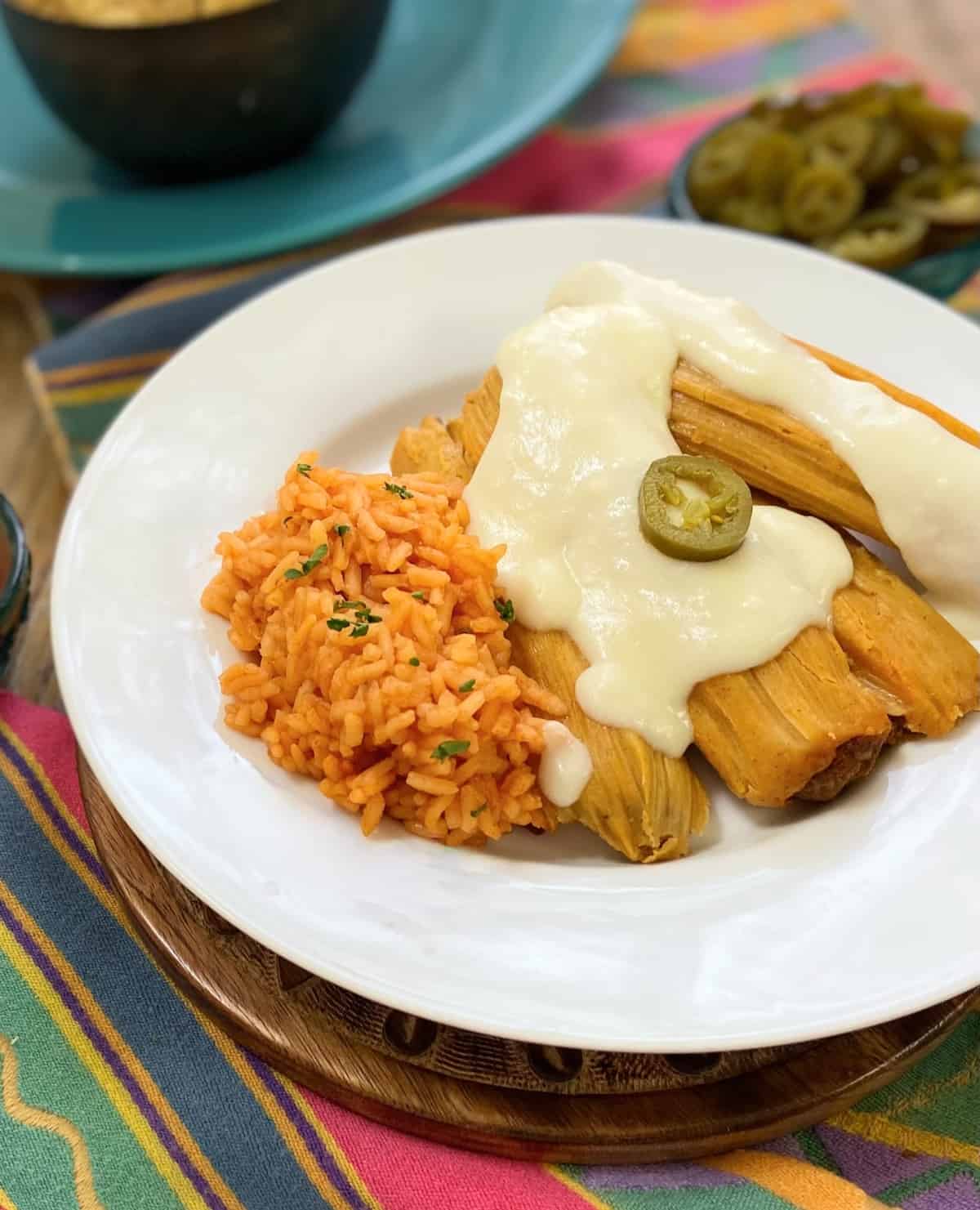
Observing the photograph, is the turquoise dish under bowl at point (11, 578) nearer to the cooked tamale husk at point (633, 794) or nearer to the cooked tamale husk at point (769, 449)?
the cooked tamale husk at point (633, 794)

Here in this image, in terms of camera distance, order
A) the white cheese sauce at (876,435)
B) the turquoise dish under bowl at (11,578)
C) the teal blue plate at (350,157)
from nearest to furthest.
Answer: the white cheese sauce at (876,435) → the turquoise dish under bowl at (11,578) → the teal blue plate at (350,157)

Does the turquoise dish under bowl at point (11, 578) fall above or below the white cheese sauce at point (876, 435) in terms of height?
below

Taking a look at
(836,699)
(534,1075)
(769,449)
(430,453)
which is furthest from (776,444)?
(534,1075)

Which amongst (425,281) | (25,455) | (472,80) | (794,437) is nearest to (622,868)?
(794,437)

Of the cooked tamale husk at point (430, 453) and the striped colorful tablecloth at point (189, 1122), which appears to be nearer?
the striped colorful tablecloth at point (189, 1122)

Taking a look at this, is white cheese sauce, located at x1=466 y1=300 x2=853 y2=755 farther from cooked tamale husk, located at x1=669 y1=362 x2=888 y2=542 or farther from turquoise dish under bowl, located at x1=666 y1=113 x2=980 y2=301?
turquoise dish under bowl, located at x1=666 y1=113 x2=980 y2=301

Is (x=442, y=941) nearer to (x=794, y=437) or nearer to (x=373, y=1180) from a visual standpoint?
(x=373, y=1180)

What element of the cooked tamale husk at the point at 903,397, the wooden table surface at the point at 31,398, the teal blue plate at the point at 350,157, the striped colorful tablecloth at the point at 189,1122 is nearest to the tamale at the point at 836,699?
the cooked tamale husk at the point at 903,397

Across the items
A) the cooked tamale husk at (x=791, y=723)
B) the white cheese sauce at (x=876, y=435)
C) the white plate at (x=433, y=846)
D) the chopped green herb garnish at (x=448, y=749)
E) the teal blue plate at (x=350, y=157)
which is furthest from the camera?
the teal blue plate at (x=350, y=157)
